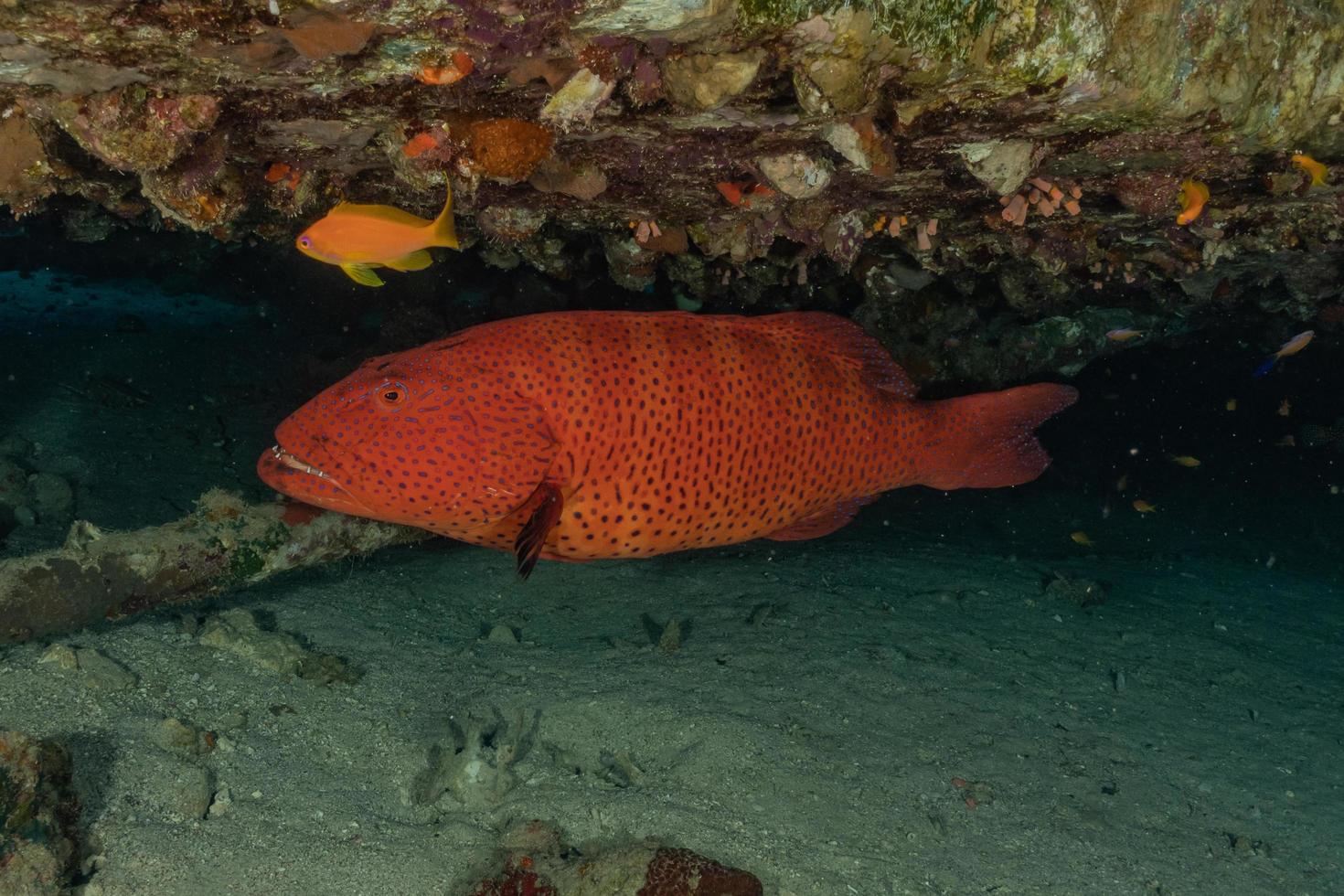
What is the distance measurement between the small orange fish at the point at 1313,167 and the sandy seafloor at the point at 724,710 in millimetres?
3342

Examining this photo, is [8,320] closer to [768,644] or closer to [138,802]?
[138,802]

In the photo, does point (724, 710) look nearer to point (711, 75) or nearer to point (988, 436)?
point (988, 436)

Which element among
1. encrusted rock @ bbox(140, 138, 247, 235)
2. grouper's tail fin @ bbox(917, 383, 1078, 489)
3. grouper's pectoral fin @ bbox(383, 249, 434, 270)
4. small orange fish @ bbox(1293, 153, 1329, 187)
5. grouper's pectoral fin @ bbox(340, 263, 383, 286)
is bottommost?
grouper's tail fin @ bbox(917, 383, 1078, 489)

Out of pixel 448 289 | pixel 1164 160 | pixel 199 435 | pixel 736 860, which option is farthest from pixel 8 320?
pixel 1164 160

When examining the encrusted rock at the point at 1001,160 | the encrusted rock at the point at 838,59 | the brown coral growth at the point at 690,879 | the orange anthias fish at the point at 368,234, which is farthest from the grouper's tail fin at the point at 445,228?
the brown coral growth at the point at 690,879

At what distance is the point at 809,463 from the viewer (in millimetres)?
4652

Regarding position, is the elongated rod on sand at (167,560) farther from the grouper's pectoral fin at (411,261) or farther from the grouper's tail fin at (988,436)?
the grouper's tail fin at (988,436)

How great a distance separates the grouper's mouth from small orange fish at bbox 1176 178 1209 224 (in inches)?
169

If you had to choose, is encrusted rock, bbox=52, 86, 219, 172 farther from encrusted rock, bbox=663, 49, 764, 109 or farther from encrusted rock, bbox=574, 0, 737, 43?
encrusted rock, bbox=663, 49, 764, 109

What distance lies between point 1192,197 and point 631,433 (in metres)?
3.02

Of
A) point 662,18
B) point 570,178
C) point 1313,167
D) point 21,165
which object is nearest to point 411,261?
point 570,178

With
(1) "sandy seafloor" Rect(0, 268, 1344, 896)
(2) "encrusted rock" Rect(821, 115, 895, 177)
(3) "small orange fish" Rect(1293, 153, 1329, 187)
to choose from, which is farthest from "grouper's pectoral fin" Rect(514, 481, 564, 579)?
(3) "small orange fish" Rect(1293, 153, 1329, 187)

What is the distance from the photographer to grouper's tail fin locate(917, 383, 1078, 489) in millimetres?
5129

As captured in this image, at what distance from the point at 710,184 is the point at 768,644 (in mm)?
3124
